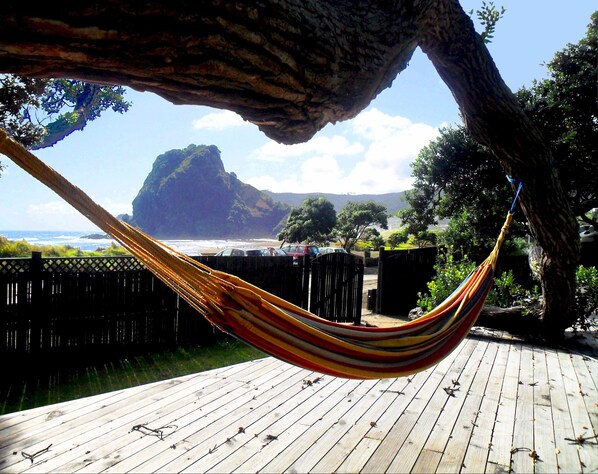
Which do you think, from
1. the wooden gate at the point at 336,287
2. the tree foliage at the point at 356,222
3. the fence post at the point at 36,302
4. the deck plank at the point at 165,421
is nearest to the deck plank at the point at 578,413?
the deck plank at the point at 165,421

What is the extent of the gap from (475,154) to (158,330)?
17.0ft

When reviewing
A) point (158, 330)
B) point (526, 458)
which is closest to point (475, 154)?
point (158, 330)

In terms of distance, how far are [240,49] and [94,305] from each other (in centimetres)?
358

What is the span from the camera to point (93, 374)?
3807mm

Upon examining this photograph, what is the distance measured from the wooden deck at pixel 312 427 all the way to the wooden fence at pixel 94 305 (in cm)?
183

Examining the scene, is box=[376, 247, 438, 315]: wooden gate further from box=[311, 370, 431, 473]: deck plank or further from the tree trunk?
box=[311, 370, 431, 473]: deck plank

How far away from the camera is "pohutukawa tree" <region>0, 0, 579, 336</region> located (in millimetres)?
843

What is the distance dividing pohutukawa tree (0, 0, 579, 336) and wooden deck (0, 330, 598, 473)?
4.24ft

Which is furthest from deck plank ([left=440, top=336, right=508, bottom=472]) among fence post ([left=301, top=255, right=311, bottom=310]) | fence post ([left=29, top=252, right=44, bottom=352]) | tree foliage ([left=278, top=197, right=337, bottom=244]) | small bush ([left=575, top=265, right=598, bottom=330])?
tree foliage ([left=278, top=197, right=337, bottom=244])

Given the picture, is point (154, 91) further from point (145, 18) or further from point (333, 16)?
point (333, 16)

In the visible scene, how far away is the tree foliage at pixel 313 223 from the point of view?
31.4 m

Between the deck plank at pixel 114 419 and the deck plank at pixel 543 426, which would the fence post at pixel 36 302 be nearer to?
the deck plank at pixel 114 419

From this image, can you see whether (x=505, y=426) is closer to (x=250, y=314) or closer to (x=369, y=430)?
(x=369, y=430)

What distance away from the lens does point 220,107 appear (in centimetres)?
117
